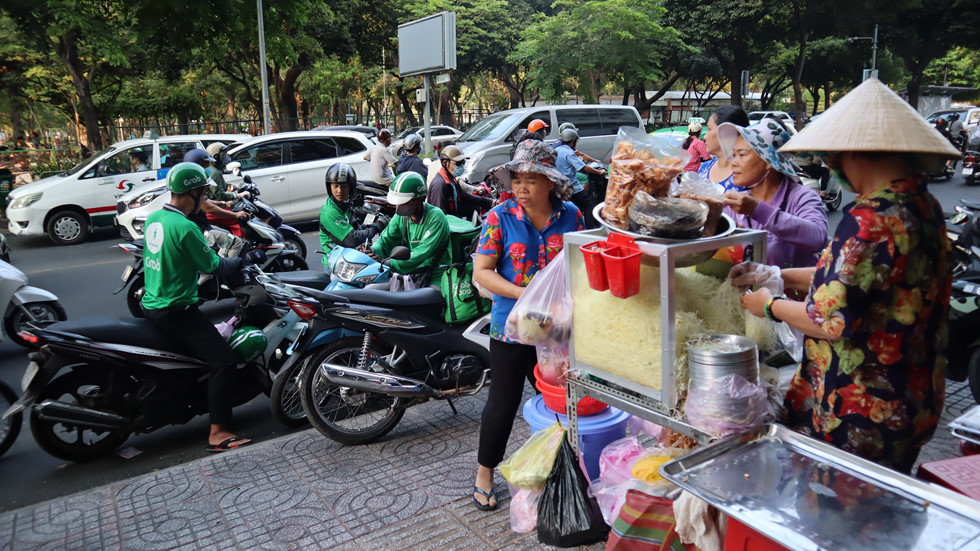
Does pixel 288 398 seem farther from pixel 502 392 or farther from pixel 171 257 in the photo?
pixel 502 392

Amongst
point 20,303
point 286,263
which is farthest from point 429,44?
point 20,303

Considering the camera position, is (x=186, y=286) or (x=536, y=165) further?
(x=186, y=286)

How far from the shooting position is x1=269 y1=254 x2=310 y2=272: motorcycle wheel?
7119 millimetres

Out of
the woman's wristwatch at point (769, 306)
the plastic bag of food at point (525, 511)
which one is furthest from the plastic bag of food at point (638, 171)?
the plastic bag of food at point (525, 511)

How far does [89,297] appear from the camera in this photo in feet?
25.0

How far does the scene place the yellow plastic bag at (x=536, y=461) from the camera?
274 cm

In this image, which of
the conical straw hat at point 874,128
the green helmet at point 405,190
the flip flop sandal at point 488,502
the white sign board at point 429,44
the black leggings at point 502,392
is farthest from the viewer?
the white sign board at point 429,44

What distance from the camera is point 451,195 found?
733 centimetres

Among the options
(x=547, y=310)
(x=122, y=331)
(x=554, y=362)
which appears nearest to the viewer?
(x=547, y=310)

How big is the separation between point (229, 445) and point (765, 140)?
340 cm

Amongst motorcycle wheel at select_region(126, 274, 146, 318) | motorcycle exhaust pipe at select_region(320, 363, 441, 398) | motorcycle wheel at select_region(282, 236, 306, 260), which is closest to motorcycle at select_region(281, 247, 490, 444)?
motorcycle exhaust pipe at select_region(320, 363, 441, 398)

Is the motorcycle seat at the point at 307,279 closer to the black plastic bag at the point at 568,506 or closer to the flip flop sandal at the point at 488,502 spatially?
the flip flop sandal at the point at 488,502

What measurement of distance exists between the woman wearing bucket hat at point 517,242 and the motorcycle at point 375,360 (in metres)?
0.75

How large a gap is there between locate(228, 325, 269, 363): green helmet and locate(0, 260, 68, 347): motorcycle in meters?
2.37
